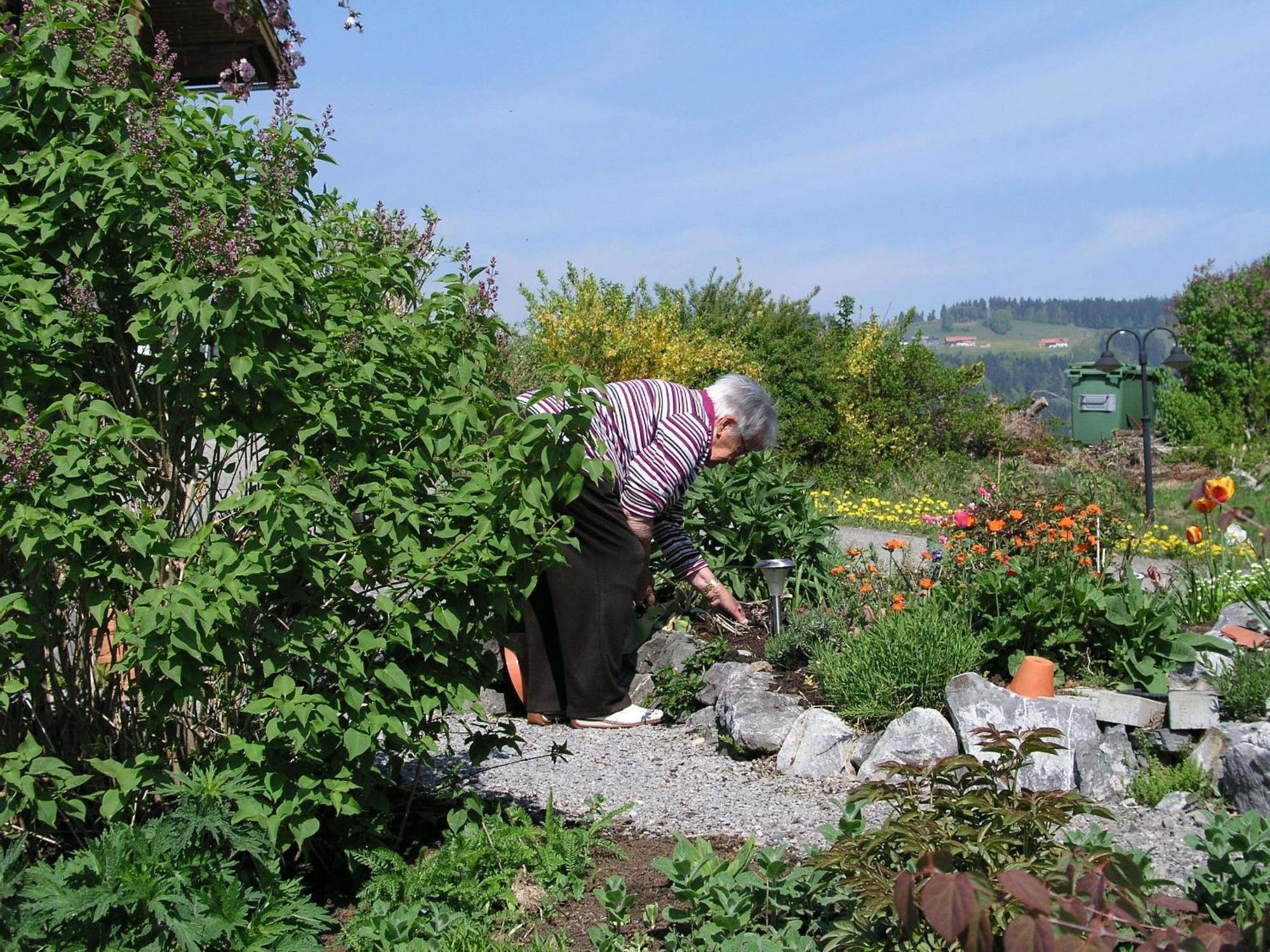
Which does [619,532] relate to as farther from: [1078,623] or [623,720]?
[1078,623]

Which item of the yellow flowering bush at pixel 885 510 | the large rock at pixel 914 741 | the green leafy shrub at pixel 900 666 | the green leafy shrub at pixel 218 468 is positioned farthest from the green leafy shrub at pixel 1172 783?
the yellow flowering bush at pixel 885 510

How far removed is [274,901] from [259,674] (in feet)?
1.69

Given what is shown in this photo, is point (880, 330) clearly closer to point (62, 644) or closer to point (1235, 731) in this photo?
point (1235, 731)

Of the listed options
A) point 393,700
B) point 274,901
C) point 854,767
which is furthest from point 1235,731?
point 274,901

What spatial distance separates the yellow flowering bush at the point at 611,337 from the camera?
11.4m

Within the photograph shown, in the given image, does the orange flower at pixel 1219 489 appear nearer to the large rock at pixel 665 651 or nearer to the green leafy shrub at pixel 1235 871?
the green leafy shrub at pixel 1235 871

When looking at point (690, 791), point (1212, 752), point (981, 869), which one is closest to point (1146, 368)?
point (1212, 752)

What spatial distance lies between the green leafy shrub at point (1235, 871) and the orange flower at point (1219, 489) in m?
0.88

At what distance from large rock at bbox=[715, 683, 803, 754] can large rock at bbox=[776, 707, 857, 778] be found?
0.07m

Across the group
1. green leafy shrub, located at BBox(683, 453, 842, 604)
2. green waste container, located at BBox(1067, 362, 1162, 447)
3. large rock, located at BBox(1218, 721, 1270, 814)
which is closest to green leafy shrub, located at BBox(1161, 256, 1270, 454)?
green waste container, located at BBox(1067, 362, 1162, 447)

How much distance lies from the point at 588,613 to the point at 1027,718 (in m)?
1.88

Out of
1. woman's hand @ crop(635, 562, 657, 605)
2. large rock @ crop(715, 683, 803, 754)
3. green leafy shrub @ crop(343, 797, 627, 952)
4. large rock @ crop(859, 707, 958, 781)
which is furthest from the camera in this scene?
woman's hand @ crop(635, 562, 657, 605)

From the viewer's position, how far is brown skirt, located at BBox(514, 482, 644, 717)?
16.0 ft

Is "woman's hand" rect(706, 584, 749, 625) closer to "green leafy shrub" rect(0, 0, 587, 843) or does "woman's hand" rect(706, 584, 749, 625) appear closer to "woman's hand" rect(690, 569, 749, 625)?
"woman's hand" rect(690, 569, 749, 625)
